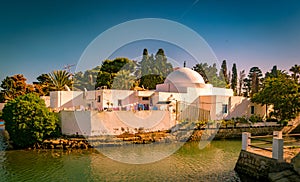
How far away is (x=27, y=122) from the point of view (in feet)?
52.7

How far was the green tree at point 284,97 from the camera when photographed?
22.4 m

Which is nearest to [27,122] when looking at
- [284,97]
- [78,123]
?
[78,123]

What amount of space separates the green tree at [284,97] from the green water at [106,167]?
389 inches

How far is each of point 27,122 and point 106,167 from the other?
7.45 metres

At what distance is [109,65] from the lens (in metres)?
37.3

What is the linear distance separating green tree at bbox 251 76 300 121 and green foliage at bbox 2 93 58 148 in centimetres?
1967

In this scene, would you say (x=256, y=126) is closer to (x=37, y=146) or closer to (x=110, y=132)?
(x=110, y=132)

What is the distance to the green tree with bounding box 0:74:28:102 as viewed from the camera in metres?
31.7

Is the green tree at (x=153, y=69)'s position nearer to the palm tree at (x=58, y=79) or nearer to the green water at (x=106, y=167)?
the palm tree at (x=58, y=79)

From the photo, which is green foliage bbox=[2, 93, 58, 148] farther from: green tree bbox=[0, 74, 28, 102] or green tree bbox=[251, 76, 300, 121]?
green tree bbox=[251, 76, 300, 121]

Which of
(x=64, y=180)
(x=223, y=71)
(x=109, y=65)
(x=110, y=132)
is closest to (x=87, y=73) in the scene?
(x=109, y=65)

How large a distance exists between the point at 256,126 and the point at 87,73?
2505 centimetres

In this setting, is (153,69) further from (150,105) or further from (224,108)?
(224,108)

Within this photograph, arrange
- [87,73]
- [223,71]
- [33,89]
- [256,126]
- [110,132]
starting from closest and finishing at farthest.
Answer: [110,132], [256,126], [33,89], [87,73], [223,71]
